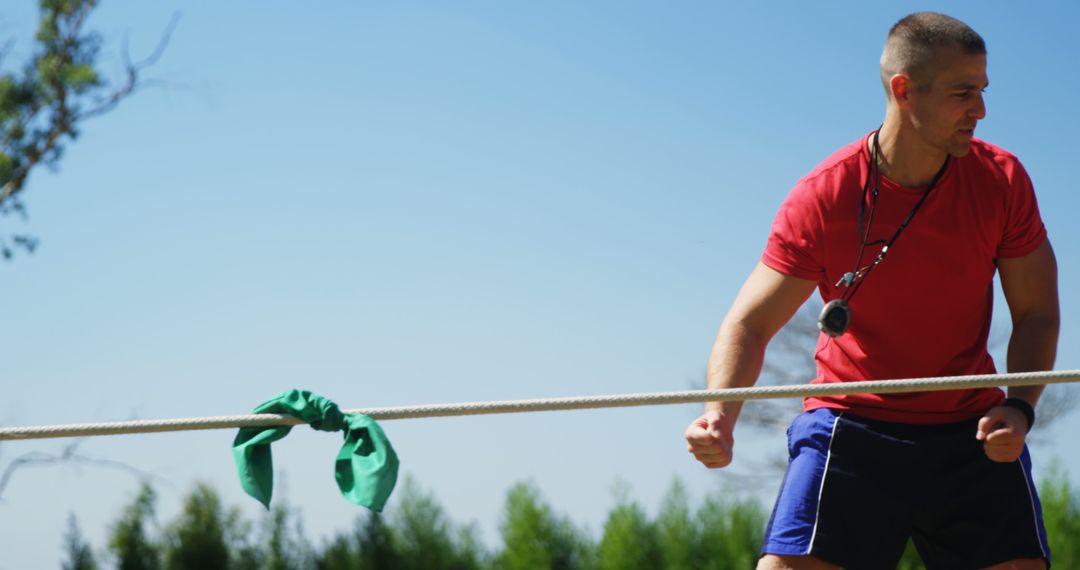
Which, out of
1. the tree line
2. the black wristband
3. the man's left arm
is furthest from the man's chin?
the tree line

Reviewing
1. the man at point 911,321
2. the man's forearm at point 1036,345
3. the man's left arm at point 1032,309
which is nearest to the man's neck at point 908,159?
the man at point 911,321

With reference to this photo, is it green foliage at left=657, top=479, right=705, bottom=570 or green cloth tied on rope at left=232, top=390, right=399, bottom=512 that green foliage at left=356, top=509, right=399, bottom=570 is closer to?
green foliage at left=657, top=479, right=705, bottom=570

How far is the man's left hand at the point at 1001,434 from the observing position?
2252 mm

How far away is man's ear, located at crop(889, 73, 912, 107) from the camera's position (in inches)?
99.0

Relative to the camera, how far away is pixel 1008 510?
234 centimetres

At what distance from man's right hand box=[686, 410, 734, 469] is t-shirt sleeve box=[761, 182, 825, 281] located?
43cm

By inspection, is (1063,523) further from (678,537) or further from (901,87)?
(901,87)

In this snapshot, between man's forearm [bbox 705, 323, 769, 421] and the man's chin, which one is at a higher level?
the man's chin

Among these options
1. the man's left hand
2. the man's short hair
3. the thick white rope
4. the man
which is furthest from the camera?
the man's short hair

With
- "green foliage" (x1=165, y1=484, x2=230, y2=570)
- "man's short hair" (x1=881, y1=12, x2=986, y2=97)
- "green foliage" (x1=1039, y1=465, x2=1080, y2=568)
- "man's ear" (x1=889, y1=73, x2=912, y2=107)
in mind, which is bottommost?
"green foliage" (x1=1039, y1=465, x2=1080, y2=568)

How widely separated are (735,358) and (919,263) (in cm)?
44

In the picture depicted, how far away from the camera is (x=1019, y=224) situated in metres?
2.49

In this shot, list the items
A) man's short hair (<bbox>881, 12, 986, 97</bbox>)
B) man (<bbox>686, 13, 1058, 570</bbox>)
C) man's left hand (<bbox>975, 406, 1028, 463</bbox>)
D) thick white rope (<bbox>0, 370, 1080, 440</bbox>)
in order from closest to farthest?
thick white rope (<bbox>0, 370, 1080, 440</bbox>) → man's left hand (<bbox>975, 406, 1028, 463</bbox>) → man (<bbox>686, 13, 1058, 570</bbox>) → man's short hair (<bbox>881, 12, 986, 97</bbox>)

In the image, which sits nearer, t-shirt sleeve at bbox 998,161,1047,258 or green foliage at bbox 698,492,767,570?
t-shirt sleeve at bbox 998,161,1047,258
